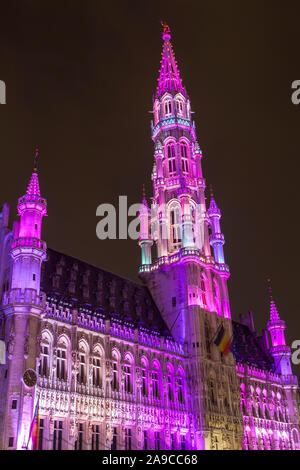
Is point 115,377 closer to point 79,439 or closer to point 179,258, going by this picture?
point 79,439

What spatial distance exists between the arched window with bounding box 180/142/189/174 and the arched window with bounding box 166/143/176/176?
1.23 meters

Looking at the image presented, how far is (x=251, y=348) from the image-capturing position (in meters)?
85.7

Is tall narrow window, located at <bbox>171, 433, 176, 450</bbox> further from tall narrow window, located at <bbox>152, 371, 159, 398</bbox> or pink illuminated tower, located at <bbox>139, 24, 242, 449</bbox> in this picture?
tall narrow window, located at <bbox>152, 371, 159, 398</bbox>

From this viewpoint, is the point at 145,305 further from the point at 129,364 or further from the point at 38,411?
the point at 38,411

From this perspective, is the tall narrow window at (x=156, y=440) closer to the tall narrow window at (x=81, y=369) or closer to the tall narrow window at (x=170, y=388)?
the tall narrow window at (x=170, y=388)

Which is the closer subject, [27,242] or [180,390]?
[27,242]

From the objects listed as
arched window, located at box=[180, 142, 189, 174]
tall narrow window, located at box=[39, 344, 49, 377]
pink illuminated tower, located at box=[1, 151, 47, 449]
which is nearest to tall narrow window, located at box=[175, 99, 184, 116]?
arched window, located at box=[180, 142, 189, 174]

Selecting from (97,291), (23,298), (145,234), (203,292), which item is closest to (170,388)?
(203,292)

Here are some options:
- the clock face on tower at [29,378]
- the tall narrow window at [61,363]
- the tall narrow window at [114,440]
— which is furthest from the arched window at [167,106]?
the clock face on tower at [29,378]

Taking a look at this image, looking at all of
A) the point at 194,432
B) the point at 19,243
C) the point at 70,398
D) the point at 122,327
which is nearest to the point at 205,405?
the point at 194,432

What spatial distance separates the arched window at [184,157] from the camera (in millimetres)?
78812

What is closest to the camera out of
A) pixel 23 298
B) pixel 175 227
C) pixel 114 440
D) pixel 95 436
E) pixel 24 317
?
pixel 24 317

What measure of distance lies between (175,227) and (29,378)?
36.5 meters

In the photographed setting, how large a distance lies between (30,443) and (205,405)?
2499cm
